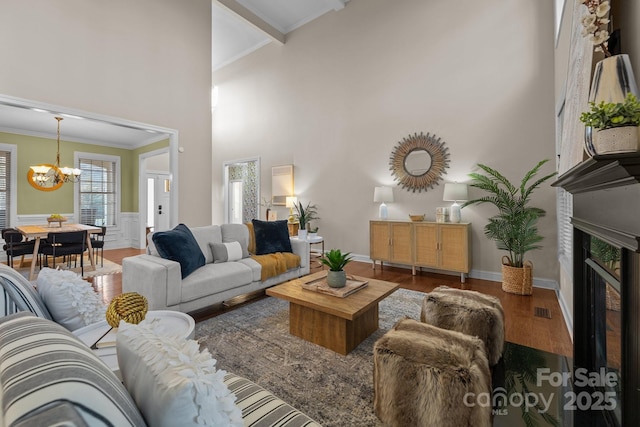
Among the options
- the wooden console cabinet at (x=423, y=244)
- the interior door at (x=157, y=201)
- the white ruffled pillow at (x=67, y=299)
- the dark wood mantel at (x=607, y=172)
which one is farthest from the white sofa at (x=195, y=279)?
the interior door at (x=157, y=201)

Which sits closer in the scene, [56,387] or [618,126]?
[56,387]

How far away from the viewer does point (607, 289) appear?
57.7 inches

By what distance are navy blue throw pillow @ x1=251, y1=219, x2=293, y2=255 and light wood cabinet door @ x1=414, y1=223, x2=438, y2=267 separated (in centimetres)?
195

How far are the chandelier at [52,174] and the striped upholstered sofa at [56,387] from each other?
6352 mm

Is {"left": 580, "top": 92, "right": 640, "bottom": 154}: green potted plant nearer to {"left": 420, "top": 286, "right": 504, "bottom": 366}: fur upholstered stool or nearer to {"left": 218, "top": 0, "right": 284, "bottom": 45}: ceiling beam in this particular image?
Answer: {"left": 420, "top": 286, "right": 504, "bottom": 366}: fur upholstered stool

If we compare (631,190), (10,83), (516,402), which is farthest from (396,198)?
(10,83)

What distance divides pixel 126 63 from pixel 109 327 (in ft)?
13.1

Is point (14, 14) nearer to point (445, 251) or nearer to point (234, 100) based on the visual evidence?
point (234, 100)

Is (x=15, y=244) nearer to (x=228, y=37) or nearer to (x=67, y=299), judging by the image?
(x=67, y=299)

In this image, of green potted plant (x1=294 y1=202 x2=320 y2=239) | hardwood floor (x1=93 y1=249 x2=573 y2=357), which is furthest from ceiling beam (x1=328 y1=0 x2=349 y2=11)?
hardwood floor (x1=93 y1=249 x2=573 y2=357)

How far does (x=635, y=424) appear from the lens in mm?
1020

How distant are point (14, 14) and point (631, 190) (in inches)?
211

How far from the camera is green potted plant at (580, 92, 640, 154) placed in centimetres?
96

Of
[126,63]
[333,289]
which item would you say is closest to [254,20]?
[126,63]
